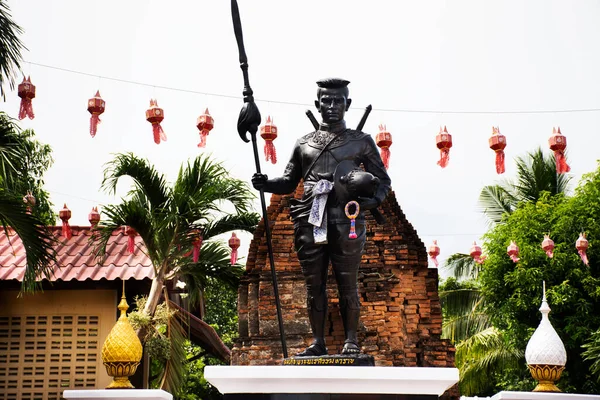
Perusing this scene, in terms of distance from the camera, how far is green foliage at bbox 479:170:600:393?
747 inches

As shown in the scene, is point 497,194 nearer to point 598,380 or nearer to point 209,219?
point 598,380

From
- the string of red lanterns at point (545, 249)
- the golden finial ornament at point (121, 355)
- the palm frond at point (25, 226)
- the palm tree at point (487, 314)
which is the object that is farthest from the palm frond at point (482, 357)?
the golden finial ornament at point (121, 355)

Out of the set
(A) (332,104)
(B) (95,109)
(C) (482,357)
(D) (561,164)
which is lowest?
(C) (482,357)

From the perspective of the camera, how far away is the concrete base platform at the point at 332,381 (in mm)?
6191

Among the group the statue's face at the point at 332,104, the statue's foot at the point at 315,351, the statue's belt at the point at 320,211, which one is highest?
the statue's face at the point at 332,104

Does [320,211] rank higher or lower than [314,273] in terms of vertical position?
higher

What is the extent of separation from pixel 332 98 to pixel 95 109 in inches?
213

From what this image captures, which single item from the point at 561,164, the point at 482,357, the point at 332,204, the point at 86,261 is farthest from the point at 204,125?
the point at 482,357

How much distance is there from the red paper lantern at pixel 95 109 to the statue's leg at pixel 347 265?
5727 mm

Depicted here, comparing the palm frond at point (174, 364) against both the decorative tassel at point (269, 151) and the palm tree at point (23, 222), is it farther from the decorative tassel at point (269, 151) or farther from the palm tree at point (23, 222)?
the palm tree at point (23, 222)

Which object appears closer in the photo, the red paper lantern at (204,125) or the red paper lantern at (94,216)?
the red paper lantern at (204,125)

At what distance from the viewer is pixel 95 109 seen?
12.0 metres

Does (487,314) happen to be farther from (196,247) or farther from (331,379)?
(331,379)

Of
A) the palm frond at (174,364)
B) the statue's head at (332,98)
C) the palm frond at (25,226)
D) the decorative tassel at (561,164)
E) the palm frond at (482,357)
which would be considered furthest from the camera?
the palm frond at (482,357)
